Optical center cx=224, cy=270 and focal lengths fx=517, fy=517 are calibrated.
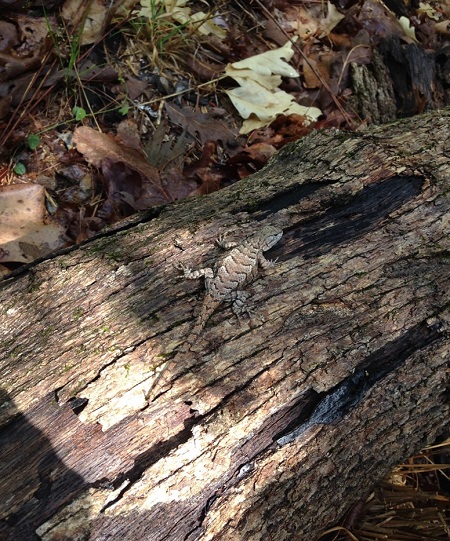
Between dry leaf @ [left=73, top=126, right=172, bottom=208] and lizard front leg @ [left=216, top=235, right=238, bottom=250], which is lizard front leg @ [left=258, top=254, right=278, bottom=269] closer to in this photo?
lizard front leg @ [left=216, top=235, right=238, bottom=250]

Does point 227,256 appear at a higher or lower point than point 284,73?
lower

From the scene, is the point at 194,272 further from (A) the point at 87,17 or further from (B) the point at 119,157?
(A) the point at 87,17

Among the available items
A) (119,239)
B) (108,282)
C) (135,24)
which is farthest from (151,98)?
(108,282)

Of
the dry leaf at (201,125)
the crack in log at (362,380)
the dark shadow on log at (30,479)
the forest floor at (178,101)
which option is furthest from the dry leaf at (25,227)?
the crack in log at (362,380)

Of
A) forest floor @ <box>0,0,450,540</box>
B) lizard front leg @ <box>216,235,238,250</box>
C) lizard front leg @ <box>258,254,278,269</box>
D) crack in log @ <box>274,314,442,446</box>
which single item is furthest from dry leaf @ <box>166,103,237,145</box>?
crack in log @ <box>274,314,442,446</box>

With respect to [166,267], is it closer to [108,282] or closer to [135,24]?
[108,282]
